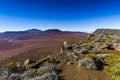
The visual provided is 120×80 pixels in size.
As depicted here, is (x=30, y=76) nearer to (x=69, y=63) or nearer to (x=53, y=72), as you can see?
(x=53, y=72)

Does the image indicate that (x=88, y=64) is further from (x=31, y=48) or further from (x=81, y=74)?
(x=31, y=48)

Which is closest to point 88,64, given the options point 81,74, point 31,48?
point 81,74

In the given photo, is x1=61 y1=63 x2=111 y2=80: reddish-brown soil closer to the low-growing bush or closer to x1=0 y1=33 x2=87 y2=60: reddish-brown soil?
the low-growing bush

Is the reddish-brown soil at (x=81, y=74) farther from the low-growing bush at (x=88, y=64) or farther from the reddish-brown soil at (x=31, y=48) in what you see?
the reddish-brown soil at (x=31, y=48)

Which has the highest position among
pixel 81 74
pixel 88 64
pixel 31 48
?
pixel 88 64

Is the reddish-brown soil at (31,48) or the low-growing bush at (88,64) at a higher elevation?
the low-growing bush at (88,64)

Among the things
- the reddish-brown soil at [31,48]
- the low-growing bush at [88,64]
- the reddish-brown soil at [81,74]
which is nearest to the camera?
the reddish-brown soil at [81,74]

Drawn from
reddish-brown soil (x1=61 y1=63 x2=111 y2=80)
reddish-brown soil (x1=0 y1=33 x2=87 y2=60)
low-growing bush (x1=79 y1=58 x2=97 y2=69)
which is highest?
low-growing bush (x1=79 y1=58 x2=97 y2=69)

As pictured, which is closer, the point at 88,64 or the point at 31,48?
the point at 88,64

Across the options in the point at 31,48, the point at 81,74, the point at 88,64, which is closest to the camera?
the point at 81,74

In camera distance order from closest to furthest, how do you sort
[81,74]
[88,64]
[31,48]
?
[81,74], [88,64], [31,48]

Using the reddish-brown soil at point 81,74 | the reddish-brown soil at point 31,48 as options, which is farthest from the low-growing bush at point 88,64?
the reddish-brown soil at point 31,48

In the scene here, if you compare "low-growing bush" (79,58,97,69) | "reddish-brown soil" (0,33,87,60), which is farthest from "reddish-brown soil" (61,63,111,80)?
"reddish-brown soil" (0,33,87,60)

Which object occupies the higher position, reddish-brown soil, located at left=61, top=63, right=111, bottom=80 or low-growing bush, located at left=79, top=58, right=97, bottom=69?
low-growing bush, located at left=79, top=58, right=97, bottom=69
